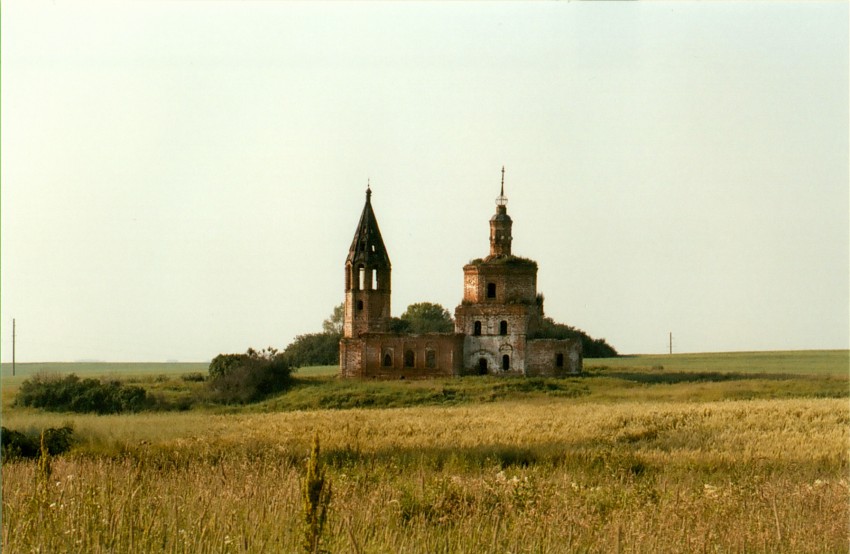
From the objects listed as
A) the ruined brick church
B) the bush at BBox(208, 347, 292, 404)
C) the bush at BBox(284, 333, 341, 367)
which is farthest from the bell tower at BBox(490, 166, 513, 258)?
the bush at BBox(284, 333, 341, 367)

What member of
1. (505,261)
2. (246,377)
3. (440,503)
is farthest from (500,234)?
(440,503)

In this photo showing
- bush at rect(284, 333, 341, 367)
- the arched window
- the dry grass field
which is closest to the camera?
the dry grass field

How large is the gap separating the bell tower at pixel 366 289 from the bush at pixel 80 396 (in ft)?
47.4

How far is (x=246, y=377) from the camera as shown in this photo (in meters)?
48.3

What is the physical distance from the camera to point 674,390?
146 feet

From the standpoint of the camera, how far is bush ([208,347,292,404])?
4697 cm

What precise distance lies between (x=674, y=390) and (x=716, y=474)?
31.5 meters

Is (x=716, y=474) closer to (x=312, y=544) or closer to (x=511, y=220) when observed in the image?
(x=312, y=544)

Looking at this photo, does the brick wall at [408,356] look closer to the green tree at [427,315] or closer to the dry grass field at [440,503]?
the green tree at [427,315]

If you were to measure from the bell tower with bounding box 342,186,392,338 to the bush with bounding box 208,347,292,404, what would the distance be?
21.3ft

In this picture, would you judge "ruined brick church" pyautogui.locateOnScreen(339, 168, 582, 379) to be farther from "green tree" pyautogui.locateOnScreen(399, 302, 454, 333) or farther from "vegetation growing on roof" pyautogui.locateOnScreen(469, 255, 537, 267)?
"green tree" pyautogui.locateOnScreen(399, 302, 454, 333)

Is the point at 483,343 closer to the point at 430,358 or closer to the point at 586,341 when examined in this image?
the point at 430,358

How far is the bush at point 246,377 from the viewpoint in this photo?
46969mm

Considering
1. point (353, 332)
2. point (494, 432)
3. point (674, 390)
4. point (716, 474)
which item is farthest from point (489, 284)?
point (716, 474)
